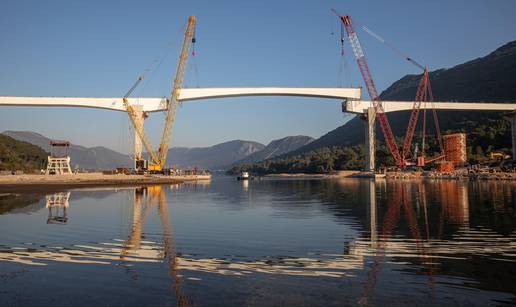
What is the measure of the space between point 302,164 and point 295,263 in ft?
391

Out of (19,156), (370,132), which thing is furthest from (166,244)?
(19,156)

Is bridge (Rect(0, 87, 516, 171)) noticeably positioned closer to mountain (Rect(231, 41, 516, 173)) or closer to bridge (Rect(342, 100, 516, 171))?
bridge (Rect(342, 100, 516, 171))

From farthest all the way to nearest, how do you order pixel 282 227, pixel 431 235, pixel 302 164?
pixel 302 164
pixel 282 227
pixel 431 235

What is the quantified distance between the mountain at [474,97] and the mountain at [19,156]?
291 ft

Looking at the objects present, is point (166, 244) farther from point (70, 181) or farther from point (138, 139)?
point (138, 139)

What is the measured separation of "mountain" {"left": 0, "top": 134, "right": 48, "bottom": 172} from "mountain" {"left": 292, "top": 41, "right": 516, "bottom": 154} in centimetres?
8872

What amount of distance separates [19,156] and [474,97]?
12427 cm

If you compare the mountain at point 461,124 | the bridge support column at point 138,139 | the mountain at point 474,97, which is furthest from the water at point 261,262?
the mountain at point 474,97

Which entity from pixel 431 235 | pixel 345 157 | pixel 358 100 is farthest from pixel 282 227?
pixel 345 157

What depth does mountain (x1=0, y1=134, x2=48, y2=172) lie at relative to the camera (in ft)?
225

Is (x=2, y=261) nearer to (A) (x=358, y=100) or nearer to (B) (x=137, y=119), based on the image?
(B) (x=137, y=119)

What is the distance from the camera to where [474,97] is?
135m

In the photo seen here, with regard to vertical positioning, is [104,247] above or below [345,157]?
below

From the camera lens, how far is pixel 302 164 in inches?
4983
